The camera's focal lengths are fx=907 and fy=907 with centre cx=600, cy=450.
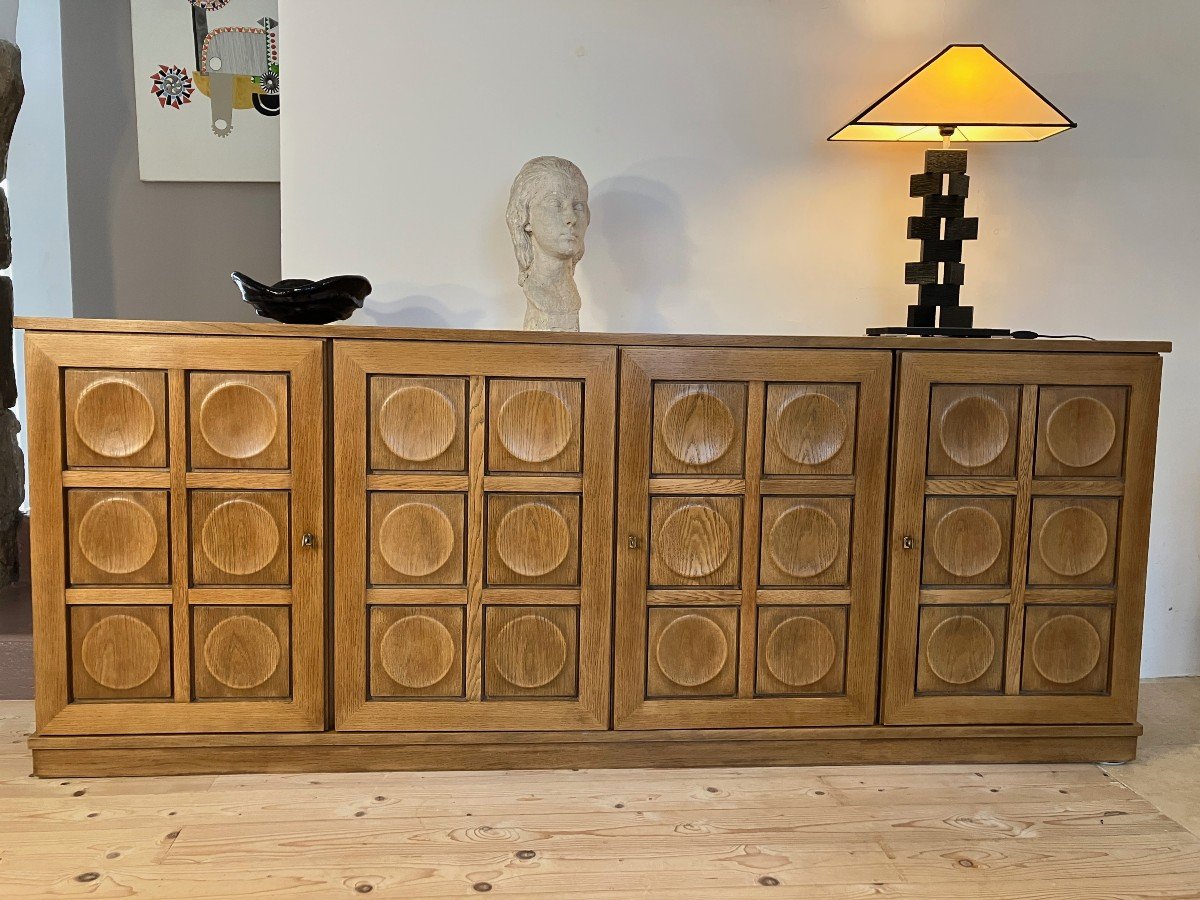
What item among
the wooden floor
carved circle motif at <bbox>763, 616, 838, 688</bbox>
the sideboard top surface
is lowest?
the wooden floor

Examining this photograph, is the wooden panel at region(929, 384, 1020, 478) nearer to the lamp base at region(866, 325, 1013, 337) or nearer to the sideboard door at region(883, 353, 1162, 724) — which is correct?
the sideboard door at region(883, 353, 1162, 724)

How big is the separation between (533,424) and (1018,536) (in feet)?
3.50

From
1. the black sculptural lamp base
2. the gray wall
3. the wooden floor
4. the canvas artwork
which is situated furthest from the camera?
the gray wall

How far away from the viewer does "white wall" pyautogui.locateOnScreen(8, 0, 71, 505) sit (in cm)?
282

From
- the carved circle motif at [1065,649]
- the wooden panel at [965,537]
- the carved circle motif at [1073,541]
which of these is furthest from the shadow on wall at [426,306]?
the carved circle motif at [1065,649]

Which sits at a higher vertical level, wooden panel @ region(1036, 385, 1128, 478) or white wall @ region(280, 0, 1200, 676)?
white wall @ region(280, 0, 1200, 676)

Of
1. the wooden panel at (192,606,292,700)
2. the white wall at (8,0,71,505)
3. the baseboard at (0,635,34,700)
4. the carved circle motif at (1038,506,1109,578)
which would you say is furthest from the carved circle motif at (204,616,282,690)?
the carved circle motif at (1038,506,1109,578)

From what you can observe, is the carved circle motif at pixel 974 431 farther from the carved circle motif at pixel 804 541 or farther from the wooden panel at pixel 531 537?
the wooden panel at pixel 531 537

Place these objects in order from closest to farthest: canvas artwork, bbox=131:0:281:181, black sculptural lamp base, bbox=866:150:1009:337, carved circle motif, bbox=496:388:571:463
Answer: carved circle motif, bbox=496:388:571:463
black sculptural lamp base, bbox=866:150:1009:337
canvas artwork, bbox=131:0:281:181

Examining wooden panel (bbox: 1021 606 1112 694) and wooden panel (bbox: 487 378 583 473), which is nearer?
wooden panel (bbox: 487 378 583 473)

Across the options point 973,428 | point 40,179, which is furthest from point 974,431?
point 40,179

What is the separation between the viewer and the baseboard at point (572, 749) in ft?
6.08

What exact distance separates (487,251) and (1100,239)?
1.66m

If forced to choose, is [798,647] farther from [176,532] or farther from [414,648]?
[176,532]
